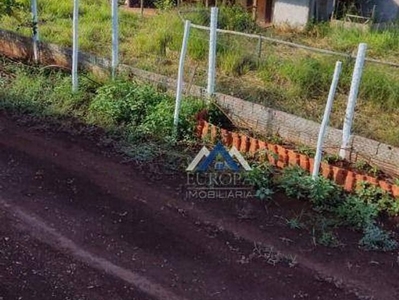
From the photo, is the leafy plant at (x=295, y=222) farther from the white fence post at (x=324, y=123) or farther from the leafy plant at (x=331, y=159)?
the leafy plant at (x=331, y=159)

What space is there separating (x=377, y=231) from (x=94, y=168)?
2.95 metres

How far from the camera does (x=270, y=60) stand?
7.71 metres

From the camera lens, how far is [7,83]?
762cm

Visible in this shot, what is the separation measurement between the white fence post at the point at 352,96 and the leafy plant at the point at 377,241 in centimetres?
120

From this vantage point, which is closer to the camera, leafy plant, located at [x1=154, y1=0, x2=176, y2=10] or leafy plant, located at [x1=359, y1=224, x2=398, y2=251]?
leafy plant, located at [x1=359, y1=224, x2=398, y2=251]

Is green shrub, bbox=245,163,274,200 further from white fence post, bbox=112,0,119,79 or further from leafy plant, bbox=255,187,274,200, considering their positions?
white fence post, bbox=112,0,119,79

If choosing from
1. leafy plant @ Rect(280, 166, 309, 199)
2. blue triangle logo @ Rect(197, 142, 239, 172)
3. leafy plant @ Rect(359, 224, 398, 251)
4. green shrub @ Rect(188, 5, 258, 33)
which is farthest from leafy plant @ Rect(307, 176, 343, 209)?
green shrub @ Rect(188, 5, 258, 33)

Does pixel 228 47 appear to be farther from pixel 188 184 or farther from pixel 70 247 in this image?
pixel 70 247

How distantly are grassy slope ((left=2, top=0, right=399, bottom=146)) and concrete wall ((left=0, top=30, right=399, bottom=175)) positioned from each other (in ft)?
1.56

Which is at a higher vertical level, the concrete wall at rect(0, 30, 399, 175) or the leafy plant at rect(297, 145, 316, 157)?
the concrete wall at rect(0, 30, 399, 175)
